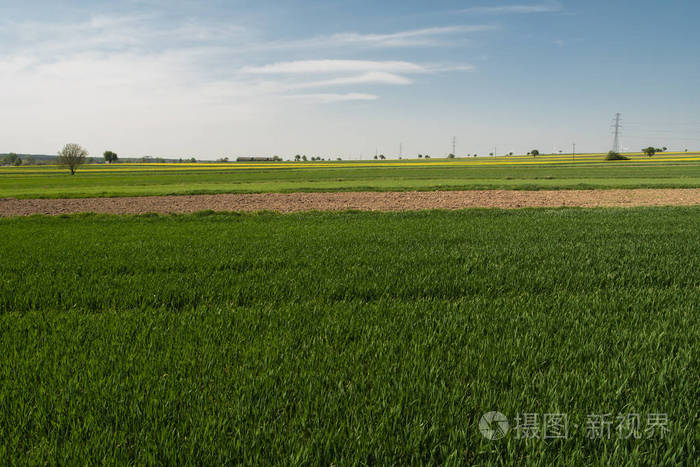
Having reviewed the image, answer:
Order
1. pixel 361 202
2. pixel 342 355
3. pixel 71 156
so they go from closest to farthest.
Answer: pixel 342 355 → pixel 361 202 → pixel 71 156

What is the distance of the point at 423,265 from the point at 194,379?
6.31 meters

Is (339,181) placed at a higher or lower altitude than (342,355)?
higher

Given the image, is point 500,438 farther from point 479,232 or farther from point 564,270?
point 479,232

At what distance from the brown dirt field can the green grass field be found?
14880 mm

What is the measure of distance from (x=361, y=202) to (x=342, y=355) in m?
23.1

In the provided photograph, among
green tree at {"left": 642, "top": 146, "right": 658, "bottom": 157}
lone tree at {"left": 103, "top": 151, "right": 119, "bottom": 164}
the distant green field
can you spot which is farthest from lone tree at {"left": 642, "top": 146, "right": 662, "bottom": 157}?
lone tree at {"left": 103, "top": 151, "right": 119, "bottom": 164}

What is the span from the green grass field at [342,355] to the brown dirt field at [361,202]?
48.8ft

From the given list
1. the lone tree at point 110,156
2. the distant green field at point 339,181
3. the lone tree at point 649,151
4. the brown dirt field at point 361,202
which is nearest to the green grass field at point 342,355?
the brown dirt field at point 361,202

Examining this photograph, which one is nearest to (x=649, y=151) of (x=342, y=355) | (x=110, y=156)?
(x=342, y=355)

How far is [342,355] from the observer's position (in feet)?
15.5

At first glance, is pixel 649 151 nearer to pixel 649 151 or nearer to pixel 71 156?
pixel 649 151

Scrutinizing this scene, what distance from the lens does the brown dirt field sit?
2486cm

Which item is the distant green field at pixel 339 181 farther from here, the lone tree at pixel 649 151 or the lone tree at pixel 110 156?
the lone tree at pixel 110 156

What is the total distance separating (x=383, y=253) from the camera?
Result: 1088 cm
